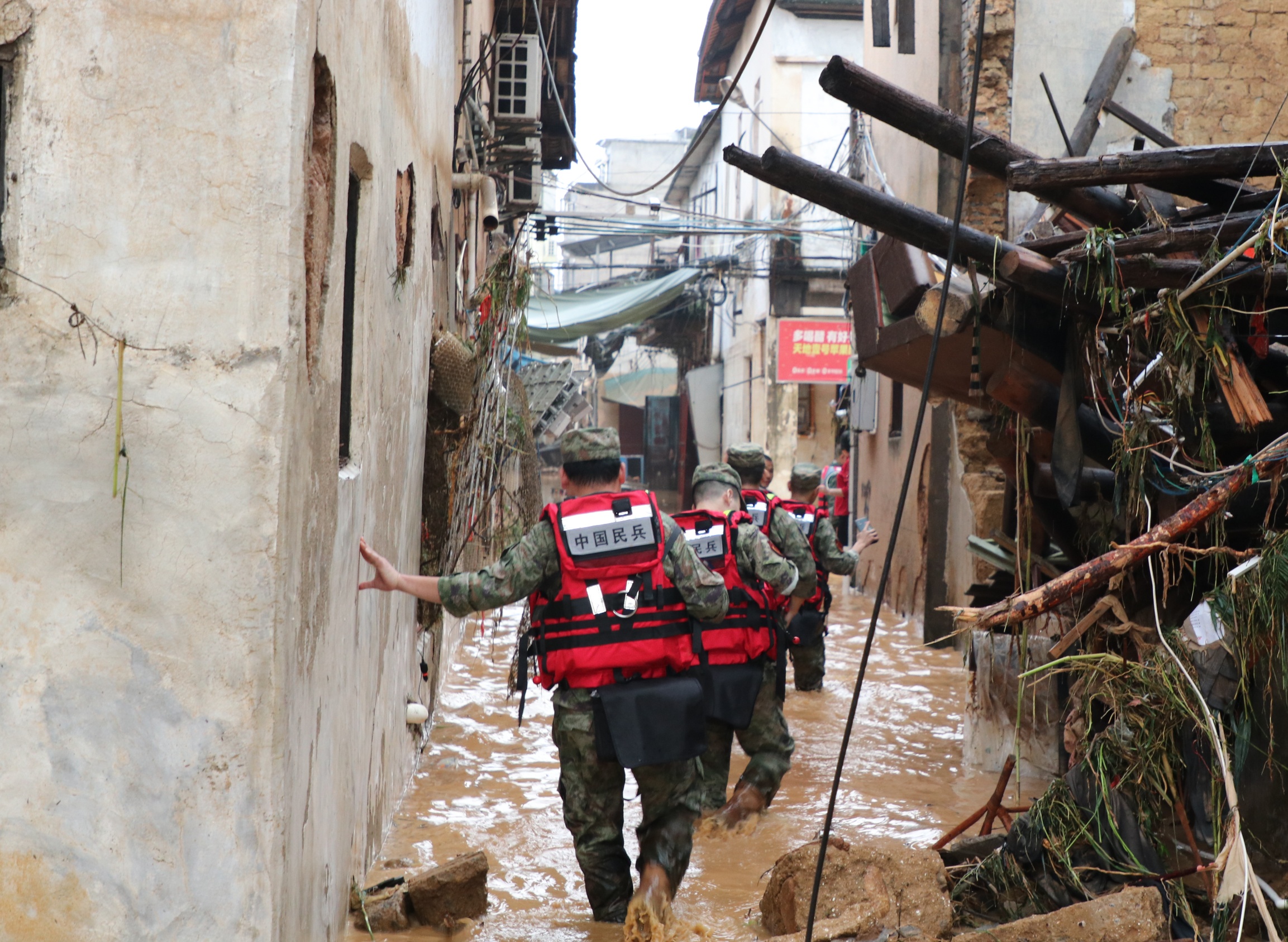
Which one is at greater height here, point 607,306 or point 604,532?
point 607,306

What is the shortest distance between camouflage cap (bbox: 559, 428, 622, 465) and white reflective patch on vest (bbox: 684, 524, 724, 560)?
1.06 metres

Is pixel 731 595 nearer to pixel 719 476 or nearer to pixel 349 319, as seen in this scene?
pixel 719 476

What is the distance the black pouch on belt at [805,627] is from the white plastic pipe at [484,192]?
3536 millimetres

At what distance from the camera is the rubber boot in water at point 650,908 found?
4.10 m

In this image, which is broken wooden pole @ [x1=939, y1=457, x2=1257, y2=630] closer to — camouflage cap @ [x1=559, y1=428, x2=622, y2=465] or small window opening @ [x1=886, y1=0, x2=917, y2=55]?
camouflage cap @ [x1=559, y1=428, x2=622, y2=465]

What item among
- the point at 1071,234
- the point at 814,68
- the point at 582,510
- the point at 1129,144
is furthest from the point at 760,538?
the point at 814,68

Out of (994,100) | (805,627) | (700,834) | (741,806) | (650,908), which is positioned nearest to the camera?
(650,908)

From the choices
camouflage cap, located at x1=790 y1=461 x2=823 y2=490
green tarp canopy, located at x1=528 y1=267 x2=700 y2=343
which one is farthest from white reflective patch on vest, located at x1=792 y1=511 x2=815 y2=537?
green tarp canopy, located at x1=528 y1=267 x2=700 y2=343

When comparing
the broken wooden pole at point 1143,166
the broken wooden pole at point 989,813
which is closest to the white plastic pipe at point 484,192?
the broken wooden pole at point 1143,166

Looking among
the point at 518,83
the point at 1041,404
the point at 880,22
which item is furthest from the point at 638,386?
the point at 1041,404

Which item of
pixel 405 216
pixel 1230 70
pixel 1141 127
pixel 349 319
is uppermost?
pixel 1230 70

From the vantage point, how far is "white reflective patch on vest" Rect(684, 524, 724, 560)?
5.46 meters

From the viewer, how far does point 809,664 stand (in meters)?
8.76

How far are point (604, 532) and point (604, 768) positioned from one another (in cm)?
84
